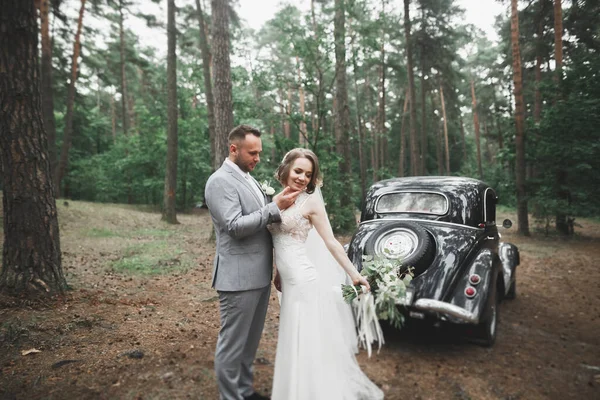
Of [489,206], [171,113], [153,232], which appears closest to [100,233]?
[153,232]

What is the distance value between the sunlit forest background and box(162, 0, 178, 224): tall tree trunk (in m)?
0.45

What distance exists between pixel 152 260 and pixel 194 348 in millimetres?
4923

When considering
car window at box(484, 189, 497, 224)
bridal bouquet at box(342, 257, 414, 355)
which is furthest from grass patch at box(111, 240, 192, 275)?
car window at box(484, 189, 497, 224)

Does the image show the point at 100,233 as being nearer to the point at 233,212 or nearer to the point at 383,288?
the point at 233,212

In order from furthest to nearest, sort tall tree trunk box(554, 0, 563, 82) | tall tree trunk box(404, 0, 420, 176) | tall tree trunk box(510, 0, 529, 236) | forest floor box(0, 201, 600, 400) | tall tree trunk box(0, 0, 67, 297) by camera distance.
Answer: tall tree trunk box(404, 0, 420, 176) < tall tree trunk box(554, 0, 563, 82) < tall tree trunk box(510, 0, 529, 236) < tall tree trunk box(0, 0, 67, 297) < forest floor box(0, 201, 600, 400)

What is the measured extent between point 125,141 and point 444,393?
81.5ft

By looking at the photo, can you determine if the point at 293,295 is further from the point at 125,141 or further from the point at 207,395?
the point at 125,141

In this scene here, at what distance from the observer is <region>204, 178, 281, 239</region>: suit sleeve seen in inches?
95.3

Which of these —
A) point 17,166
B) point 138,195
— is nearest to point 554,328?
point 17,166

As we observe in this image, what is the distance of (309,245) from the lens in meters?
3.02

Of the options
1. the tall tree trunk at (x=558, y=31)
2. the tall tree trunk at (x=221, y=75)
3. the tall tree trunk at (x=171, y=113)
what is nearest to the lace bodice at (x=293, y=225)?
the tall tree trunk at (x=221, y=75)

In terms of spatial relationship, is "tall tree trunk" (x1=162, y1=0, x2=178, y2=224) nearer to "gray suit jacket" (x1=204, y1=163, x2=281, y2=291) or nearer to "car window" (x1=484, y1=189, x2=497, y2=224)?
"car window" (x1=484, y1=189, x2=497, y2=224)

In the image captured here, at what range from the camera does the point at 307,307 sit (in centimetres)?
274

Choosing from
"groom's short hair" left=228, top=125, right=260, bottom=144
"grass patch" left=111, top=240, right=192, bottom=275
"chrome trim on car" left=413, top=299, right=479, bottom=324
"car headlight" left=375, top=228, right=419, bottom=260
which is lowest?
"grass patch" left=111, top=240, right=192, bottom=275
